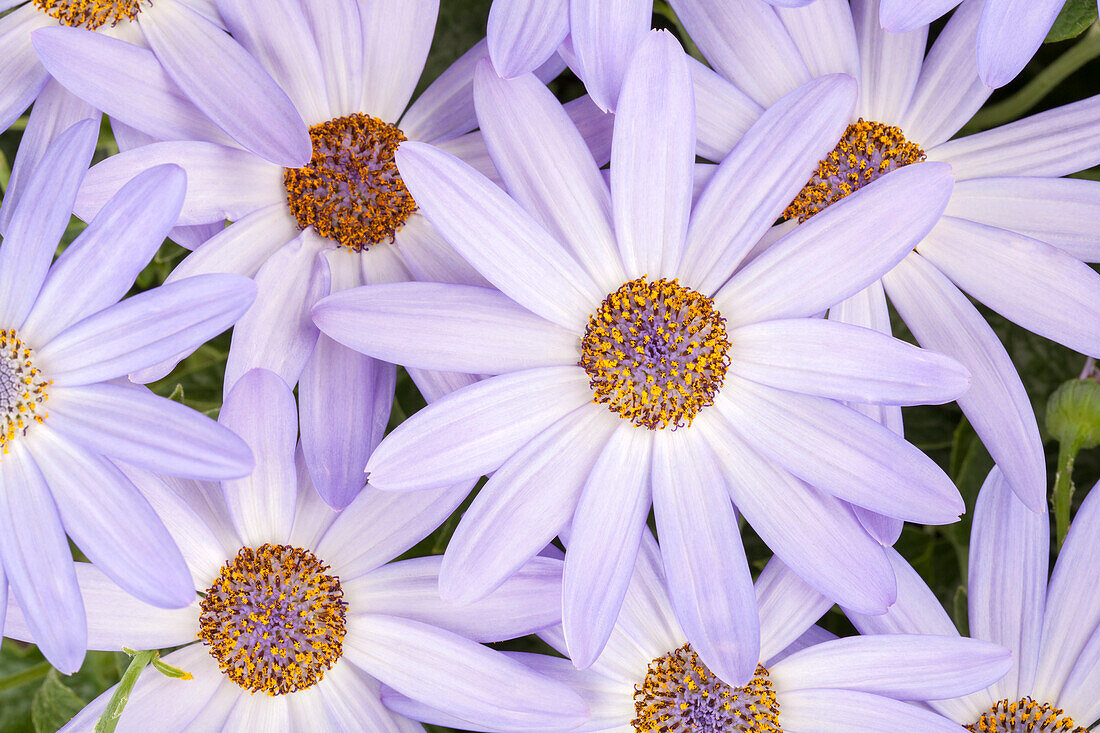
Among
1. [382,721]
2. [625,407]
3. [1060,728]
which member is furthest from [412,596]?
[1060,728]

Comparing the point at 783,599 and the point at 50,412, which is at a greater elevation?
the point at 50,412

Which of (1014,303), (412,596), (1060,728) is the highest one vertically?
(1014,303)

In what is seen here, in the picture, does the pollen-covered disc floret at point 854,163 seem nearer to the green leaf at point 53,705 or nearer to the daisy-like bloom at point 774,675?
the daisy-like bloom at point 774,675

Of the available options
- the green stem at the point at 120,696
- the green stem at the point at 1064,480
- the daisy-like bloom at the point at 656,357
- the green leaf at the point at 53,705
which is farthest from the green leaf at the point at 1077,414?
the green leaf at the point at 53,705

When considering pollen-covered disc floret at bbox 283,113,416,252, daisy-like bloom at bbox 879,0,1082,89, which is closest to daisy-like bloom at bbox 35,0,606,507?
pollen-covered disc floret at bbox 283,113,416,252

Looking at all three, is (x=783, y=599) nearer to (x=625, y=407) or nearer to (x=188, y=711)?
(x=625, y=407)

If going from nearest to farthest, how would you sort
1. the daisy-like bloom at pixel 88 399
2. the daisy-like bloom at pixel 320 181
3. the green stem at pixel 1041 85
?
the daisy-like bloom at pixel 88 399 → the daisy-like bloom at pixel 320 181 → the green stem at pixel 1041 85
